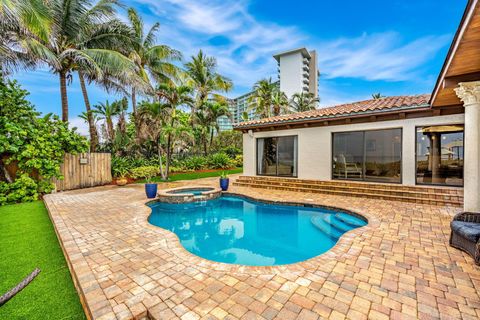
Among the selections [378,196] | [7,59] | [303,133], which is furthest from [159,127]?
[378,196]

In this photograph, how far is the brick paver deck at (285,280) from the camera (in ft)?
8.14

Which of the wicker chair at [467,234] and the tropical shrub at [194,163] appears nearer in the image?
the wicker chair at [467,234]

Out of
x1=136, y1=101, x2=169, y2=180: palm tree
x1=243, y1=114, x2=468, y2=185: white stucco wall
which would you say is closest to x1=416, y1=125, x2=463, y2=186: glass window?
x1=243, y1=114, x2=468, y2=185: white stucco wall

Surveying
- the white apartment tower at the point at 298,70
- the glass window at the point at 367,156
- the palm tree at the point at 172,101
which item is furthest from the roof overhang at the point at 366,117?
the white apartment tower at the point at 298,70

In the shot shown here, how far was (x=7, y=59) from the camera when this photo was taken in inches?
414

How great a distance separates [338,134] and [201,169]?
11.9 metres

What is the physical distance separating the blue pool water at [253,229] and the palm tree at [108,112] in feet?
30.0

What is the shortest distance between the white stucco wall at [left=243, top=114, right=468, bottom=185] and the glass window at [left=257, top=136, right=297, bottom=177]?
289mm

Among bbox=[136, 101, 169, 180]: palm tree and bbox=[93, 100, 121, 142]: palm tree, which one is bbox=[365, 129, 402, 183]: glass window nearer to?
bbox=[136, 101, 169, 180]: palm tree

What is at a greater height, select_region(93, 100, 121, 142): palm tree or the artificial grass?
select_region(93, 100, 121, 142): palm tree

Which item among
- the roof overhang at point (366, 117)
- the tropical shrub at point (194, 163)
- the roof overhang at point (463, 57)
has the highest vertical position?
the roof overhang at point (463, 57)

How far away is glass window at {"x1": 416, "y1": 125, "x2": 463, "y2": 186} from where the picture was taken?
825 centimetres

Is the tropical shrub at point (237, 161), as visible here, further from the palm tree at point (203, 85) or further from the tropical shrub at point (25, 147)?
the tropical shrub at point (25, 147)

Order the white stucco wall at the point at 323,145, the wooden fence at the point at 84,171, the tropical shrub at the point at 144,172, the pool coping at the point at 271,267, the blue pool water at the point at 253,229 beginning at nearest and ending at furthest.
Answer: the pool coping at the point at 271,267
the blue pool water at the point at 253,229
the white stucco wall at the point at 323,145
the wooden fence at the point at 84,171
the tropical shrub at the point at 144,172
